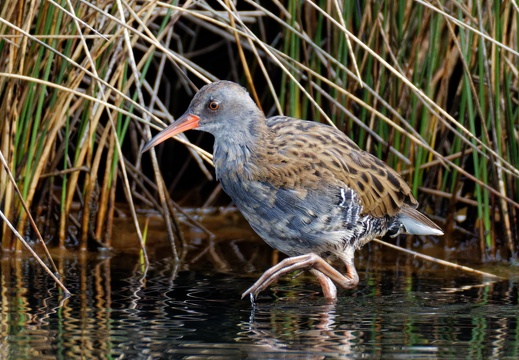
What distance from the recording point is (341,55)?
20.8 feet

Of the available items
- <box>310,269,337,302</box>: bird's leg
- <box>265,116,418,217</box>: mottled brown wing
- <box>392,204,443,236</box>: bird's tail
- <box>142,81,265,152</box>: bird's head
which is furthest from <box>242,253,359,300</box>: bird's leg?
<box>142,81,265,152</box>: bird's head

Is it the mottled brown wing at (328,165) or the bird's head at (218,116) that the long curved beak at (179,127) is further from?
the mottled brown wing at (328,165)

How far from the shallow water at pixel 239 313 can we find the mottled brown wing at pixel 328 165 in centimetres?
51

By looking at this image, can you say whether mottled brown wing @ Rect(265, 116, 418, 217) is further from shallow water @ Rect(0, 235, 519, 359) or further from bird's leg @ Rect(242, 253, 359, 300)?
shallow water @ Rect(0, 235, 519, 359)

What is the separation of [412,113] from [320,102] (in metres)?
0.60

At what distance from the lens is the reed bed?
18.9ft

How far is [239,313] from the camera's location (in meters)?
4.84

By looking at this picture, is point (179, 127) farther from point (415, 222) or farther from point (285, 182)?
point (415, 222)

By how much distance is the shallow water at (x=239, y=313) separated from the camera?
404 cm

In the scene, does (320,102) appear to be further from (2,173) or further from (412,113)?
(2,173)

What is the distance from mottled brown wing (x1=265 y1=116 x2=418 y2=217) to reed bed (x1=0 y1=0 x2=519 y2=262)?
0.22 metres

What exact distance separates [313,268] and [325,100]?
5.83 feet

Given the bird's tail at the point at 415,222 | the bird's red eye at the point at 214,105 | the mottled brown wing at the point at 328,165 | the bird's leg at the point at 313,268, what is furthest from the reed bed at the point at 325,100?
the bird's leg at the point at 313,268

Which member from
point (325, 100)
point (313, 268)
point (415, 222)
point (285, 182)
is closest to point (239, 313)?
point (313, 268)
